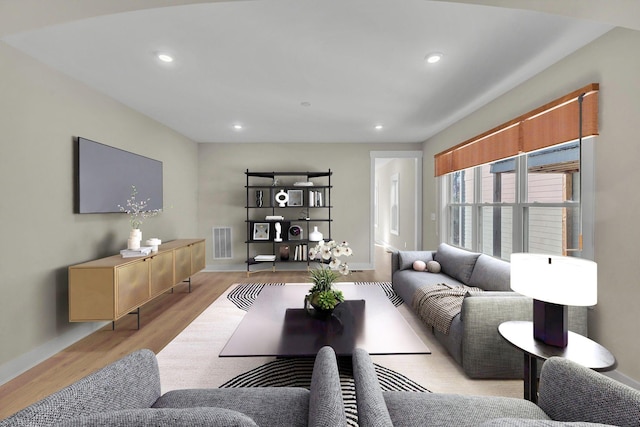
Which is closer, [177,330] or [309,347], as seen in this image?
[309,347]

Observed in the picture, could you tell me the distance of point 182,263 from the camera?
3834 mm

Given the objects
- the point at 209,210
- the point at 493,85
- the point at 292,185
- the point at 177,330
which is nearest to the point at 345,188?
→ the point at 292,185

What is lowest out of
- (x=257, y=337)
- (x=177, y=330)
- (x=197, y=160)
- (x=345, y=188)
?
(x=177, y=330)

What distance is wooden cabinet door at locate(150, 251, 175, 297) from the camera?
3125mm

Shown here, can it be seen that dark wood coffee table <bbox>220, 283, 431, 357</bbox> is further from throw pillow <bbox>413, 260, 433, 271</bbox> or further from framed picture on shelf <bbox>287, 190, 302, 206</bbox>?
framed picture on shelf <bbox>287, 190, 302, 206</bbox>

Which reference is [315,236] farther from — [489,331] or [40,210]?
[40,210]

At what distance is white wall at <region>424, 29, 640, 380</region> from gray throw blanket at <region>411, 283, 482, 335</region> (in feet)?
2.94

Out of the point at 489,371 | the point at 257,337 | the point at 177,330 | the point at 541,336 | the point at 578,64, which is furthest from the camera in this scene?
the point at 177,330

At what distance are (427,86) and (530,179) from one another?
144 cm

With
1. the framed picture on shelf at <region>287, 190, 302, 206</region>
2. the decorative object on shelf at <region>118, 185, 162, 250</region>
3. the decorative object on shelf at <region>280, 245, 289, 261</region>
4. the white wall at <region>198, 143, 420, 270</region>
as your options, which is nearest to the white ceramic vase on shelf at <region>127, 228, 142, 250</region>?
the decorative object on shelf at <region>118, 185, 162, 250</region>

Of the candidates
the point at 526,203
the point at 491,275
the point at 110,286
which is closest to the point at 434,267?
the point at 491,275

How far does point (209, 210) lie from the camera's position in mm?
5434

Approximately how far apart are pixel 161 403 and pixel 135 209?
2.87 meters

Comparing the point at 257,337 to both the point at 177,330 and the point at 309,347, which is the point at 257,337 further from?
the point at 177,330
